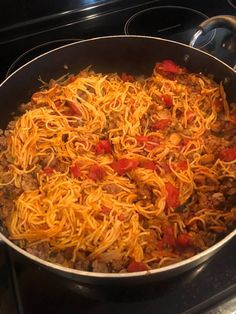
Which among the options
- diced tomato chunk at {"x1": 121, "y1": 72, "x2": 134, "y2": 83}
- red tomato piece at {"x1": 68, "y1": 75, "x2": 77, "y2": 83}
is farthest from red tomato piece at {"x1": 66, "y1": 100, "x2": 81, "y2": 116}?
diced tomato chunk at {"x1": 121, "y1": 72, "x2": 134, "y2": 83}

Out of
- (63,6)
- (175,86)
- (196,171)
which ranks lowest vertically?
(196,171)

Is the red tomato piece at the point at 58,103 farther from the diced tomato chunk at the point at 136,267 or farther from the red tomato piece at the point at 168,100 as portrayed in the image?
the diced tomato chunk at the point at 136,267

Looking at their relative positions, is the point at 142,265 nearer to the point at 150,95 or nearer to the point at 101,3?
the point at 150,95

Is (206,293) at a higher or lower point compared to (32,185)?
lower

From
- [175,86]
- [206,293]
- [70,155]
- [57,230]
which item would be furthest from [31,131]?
[206,293]

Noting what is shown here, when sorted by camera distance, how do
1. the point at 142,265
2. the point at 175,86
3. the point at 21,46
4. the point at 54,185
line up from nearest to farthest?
the point at 142,265, the point at 54,185, the point at 175,86, the point at 21,46

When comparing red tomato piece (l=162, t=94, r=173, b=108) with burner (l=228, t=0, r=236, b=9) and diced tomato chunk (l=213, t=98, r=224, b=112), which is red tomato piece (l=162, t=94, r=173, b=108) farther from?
burner (l=228, t=0, r=236, b=9)
